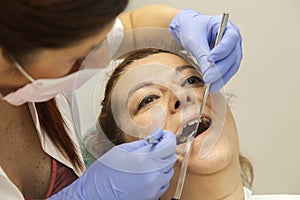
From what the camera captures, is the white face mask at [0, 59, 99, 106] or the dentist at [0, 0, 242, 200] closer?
the dentist at [0, 0, 242, 200]

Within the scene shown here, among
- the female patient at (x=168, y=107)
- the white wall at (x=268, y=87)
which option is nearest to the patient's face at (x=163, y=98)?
the female patient at (x=168, y=107)

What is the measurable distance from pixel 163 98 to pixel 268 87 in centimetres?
99

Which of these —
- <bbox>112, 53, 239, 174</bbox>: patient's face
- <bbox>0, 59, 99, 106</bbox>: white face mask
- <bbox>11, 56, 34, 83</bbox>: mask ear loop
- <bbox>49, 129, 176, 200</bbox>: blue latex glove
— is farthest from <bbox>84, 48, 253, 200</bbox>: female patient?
<bbox>11, 56, 34, 83</bbox>: mask ear loop

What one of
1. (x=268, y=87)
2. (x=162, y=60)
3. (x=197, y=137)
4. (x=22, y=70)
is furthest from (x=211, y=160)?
(x=268, y=87)

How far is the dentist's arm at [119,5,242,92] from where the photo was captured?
3.98 feet

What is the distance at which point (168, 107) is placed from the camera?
4.01 feet

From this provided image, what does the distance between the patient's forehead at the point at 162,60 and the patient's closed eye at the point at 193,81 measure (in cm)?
5

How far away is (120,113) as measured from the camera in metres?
1.25

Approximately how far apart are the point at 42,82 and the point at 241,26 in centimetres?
135

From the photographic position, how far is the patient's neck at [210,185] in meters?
1.31

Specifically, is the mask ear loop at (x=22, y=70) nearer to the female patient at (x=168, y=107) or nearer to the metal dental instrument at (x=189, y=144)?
the female patient at (x=168, y=107)

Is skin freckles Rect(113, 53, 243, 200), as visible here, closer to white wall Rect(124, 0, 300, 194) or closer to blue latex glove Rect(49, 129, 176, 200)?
blue latex glove Rect(49, 129, 176, 200)

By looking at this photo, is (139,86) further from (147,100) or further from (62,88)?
(62,88)

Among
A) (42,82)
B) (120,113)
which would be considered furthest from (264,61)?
(42,82)
